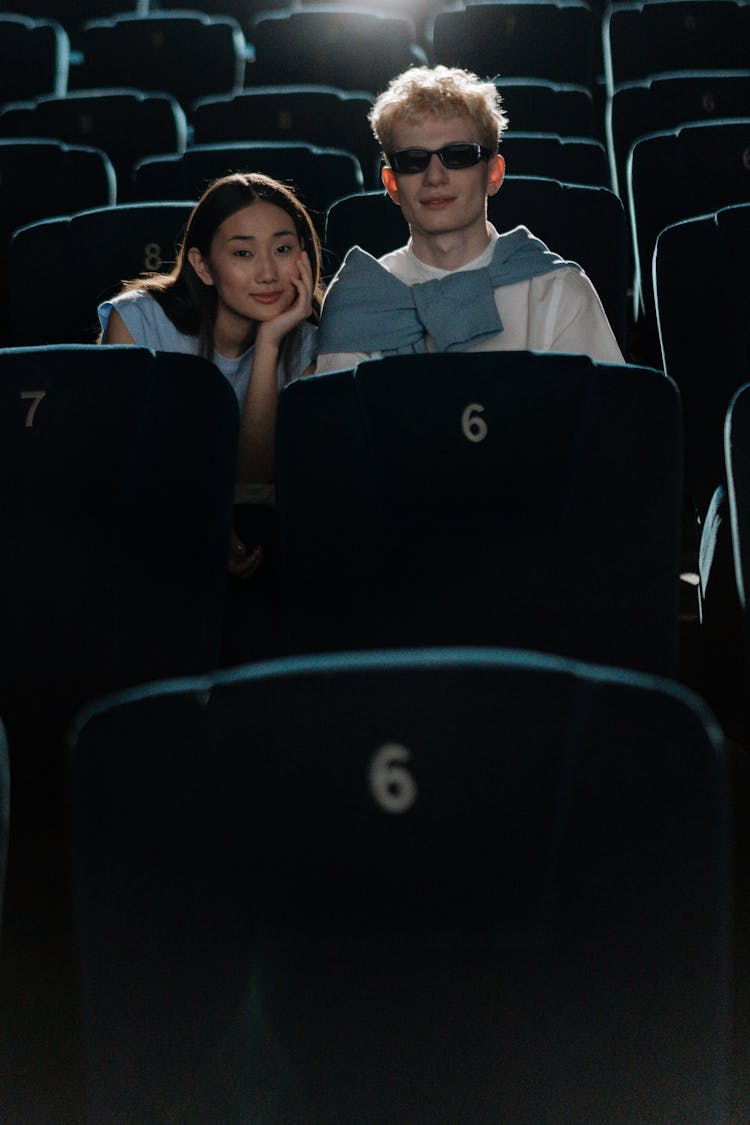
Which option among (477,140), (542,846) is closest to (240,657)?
(477,140)

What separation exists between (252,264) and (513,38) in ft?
4.10

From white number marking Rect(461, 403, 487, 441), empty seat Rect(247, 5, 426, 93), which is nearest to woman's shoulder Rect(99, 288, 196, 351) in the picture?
white number marking Rect(461, 403, 487, 441)

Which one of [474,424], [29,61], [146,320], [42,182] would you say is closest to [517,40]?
[29,61]

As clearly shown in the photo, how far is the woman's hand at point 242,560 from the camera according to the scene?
909 millimetres

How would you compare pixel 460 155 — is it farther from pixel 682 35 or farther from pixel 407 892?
pixel 682 35

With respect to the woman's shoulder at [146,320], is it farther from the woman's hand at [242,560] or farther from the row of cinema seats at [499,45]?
the row of cinema seats at [499,45]

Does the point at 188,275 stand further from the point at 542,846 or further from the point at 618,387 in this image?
the point at 542,846

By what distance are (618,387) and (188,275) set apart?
507 millimetres

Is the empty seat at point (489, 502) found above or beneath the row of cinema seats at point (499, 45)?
beneath

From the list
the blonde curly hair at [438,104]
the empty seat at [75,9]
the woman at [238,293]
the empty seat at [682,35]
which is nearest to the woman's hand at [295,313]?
the woman at [238,293]

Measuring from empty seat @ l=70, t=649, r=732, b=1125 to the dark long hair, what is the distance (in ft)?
2.49

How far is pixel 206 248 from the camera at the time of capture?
3.63 ft

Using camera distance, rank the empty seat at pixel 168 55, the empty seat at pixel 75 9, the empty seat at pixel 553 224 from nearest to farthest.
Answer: the empty seat at pixel 553 224
the empty seat at pixel 168 55
the empty seat at pixel 75 9

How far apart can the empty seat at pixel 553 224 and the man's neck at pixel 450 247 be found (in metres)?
0.19
